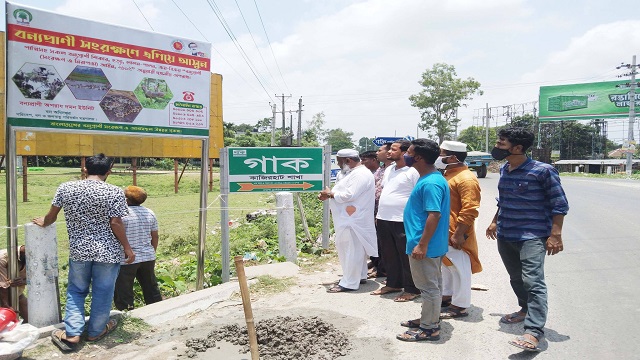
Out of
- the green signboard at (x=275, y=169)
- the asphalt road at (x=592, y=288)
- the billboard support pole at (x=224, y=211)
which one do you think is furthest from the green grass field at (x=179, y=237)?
the asphalt road at (x=592, y=288)

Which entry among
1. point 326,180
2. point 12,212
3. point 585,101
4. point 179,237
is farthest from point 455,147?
point 585,101

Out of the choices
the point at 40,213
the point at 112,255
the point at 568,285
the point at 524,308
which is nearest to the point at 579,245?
the point at 568,285

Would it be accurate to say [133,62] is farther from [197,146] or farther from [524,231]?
[197,146]

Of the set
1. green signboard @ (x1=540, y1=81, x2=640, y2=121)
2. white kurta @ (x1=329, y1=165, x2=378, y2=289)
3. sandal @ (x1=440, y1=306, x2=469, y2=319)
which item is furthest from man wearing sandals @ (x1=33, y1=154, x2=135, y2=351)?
green signboard @ (x1=540, y1=81, x2=640, y2=121)

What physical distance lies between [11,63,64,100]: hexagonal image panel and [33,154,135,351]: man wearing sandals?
110 cm

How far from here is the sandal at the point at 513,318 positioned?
438 cm

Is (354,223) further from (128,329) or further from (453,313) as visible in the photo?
(128,329)

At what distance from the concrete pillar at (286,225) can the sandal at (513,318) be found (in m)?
3.23

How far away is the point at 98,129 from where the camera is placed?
5020 mm

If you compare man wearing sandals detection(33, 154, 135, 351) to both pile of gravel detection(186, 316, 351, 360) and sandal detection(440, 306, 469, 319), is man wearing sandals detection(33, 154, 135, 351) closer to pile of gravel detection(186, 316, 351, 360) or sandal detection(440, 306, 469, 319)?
pile of gravel detection(186, 316, 351, 360)

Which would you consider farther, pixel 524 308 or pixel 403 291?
pixel 403 291

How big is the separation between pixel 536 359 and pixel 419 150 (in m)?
1.81

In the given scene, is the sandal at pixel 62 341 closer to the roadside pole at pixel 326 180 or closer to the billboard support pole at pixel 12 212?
the billboard support pole at pixel 12 212

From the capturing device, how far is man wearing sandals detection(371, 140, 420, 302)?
5270 millimetres
